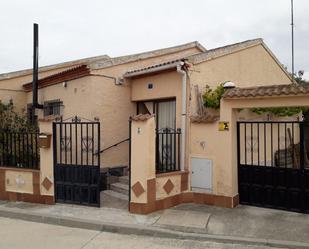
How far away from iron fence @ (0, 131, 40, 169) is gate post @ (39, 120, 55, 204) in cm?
78

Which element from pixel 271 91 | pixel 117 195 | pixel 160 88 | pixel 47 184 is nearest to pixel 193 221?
pixel 117 195

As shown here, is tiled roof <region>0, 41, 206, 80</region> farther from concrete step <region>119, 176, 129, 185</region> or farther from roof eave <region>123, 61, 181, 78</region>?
concrete step <region>119, 176, 129, 185</region>

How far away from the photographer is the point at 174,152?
8.97 meters

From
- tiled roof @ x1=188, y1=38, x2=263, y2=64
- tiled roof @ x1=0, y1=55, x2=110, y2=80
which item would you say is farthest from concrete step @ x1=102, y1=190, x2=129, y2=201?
tiled roof @ x1=0, y1=55, x2=110, y2=80

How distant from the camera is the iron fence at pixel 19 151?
9555mm

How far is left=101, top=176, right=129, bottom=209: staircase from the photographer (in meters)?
8.62

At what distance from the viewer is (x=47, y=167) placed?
Answer: 8.76 m

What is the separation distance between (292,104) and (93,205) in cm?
533

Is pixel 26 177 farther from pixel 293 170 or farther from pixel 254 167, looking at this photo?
pixel 293 170

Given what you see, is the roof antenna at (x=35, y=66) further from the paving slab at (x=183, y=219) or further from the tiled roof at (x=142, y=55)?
the paving slab at (x=183, y=219)

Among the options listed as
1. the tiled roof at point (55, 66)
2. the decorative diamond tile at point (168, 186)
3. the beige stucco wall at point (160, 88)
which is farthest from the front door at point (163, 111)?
the tiled roof at point (55, 66)

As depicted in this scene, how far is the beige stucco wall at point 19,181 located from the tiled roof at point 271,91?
18.5ft

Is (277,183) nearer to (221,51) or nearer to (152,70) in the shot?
(221,51)

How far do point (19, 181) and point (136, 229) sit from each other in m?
4.09
